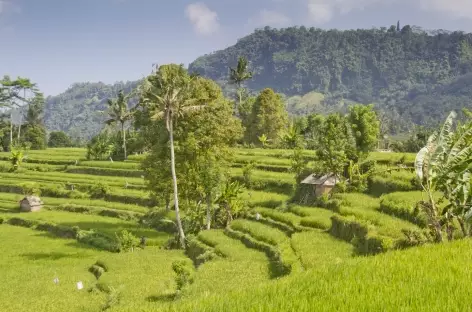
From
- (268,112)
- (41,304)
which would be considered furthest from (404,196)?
(268,112)

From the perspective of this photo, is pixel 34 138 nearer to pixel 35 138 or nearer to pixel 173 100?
pixel 35 138

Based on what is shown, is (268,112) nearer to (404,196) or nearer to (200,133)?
(200,133)

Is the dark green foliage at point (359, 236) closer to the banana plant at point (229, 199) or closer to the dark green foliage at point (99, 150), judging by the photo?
the banana plant at point (229, 199)

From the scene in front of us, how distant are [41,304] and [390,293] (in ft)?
70.0

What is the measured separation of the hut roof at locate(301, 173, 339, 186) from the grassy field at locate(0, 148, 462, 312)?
3.78 meters

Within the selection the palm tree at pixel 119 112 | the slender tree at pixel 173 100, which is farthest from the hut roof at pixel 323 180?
the palm tree at pixel 119 112

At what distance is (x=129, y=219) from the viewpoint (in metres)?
50.7

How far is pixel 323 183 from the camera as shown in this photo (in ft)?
129

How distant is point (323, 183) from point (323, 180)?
1.38 ft

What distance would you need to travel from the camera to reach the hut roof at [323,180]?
39469mm

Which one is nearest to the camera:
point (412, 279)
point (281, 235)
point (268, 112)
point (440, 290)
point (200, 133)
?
point (440, 290)

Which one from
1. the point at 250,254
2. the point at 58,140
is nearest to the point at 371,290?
the point at 250,254

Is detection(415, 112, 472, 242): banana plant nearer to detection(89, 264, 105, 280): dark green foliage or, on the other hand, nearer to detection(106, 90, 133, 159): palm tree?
detection(89, 264, 105, 280): dark green foliage

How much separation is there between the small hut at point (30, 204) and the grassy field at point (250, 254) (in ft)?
3.75
